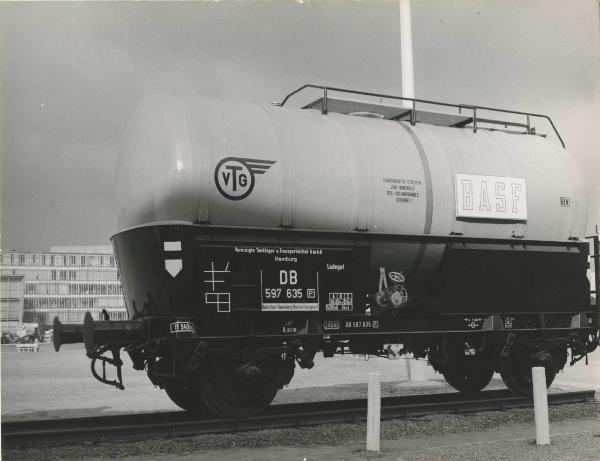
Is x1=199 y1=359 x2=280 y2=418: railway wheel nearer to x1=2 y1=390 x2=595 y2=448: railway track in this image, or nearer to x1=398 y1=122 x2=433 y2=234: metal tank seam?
x1=2 y1=390 x2=595 y2=448: railway track

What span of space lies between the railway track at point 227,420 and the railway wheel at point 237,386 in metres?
0.27

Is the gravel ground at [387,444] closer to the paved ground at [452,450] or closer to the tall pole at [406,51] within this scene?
the paved ground at [452,450]

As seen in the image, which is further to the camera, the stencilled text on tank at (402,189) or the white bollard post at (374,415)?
the stencilled text on tank at (402,189)

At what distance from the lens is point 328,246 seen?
9.93m

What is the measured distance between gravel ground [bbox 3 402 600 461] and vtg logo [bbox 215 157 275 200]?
3.20m

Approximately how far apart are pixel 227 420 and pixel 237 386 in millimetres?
619

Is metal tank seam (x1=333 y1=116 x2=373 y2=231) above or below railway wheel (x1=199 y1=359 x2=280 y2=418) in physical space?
above

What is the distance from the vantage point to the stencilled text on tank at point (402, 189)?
410 inches

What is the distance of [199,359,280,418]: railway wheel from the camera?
9398 millimetres

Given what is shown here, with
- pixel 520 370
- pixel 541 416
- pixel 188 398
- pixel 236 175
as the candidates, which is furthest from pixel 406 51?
pixel 541 416

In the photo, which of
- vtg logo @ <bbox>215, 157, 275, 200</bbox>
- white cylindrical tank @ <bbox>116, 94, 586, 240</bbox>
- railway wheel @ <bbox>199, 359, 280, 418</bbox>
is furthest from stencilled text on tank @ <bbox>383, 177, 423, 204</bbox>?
railway wheel @ <bbox>199, 359, 280, 418</bbox>

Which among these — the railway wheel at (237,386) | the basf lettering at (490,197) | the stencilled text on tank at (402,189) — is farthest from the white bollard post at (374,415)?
the basf lettering at (490,197)

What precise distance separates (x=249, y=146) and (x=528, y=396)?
257 inches

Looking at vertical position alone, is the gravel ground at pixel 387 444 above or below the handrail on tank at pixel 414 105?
below
